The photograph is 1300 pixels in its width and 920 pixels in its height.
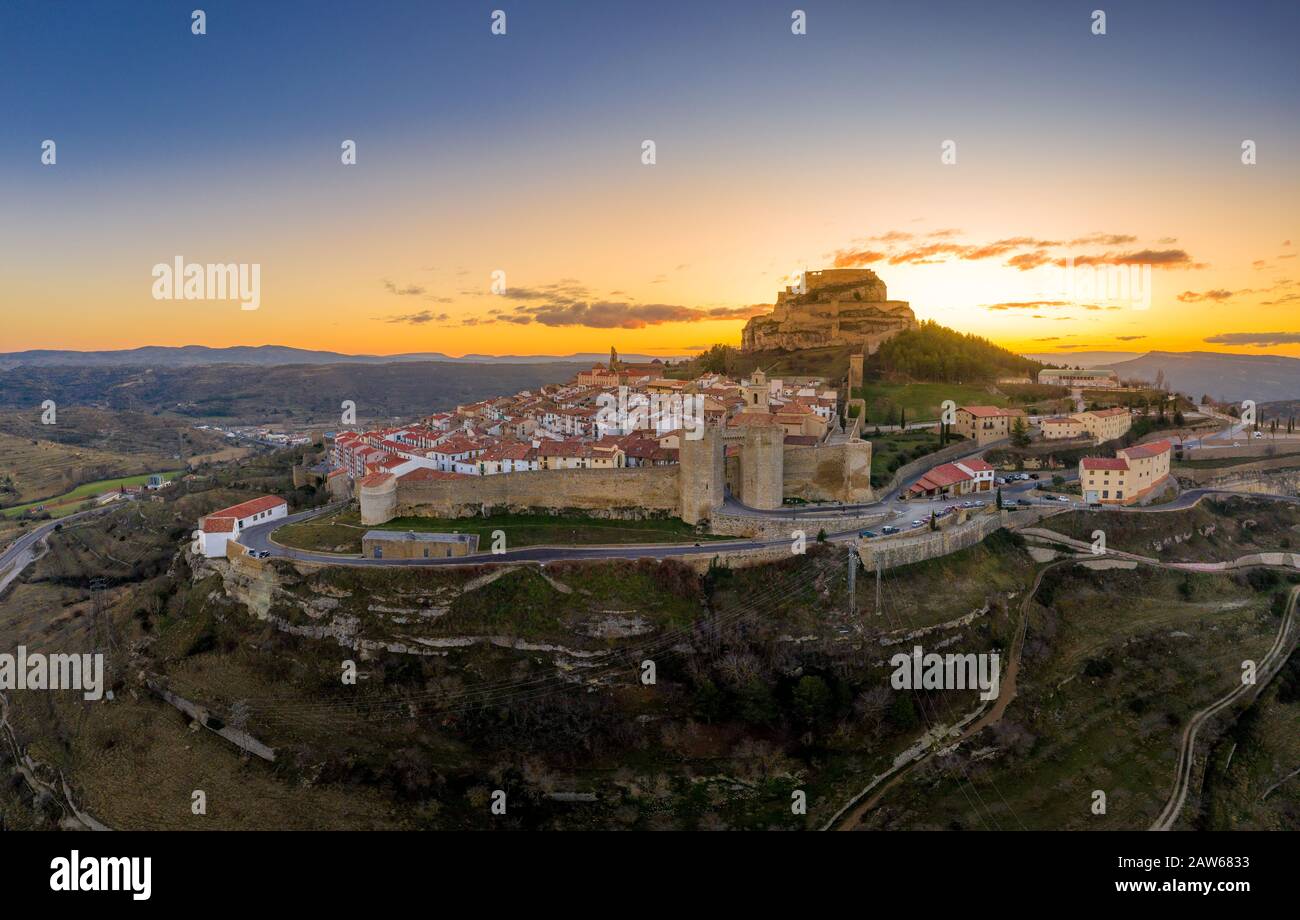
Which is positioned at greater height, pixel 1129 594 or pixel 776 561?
pixel 776 561

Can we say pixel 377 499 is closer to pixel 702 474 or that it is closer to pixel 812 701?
pixel 702 474

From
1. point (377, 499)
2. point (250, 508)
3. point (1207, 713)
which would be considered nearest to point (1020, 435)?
point (1207, 713)

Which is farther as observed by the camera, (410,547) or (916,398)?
(916,398)

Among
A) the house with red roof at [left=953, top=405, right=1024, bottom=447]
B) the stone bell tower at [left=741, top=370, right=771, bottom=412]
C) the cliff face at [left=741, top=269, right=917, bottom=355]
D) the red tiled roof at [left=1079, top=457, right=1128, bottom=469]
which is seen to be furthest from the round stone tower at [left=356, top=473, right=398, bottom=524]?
the cliff face at [left=741, top=269, right=917, bottom=355]

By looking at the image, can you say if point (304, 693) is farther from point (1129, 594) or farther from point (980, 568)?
point (1129, 594)

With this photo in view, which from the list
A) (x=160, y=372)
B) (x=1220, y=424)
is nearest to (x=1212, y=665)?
(x=1220, y=424)

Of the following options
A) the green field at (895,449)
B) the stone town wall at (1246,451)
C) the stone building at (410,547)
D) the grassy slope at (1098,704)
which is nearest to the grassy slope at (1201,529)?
the grassy slope at (1098,704)

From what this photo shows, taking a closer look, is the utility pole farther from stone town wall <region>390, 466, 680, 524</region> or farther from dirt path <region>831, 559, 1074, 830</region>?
stone town wall <region>390, 466, 680, 524</region>
